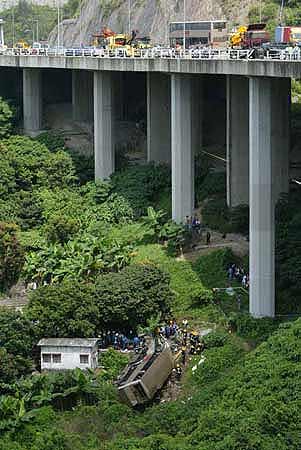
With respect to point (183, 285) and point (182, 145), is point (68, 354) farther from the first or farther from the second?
point (182, 145)

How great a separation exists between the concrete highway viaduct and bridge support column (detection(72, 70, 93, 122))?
71 millimetres

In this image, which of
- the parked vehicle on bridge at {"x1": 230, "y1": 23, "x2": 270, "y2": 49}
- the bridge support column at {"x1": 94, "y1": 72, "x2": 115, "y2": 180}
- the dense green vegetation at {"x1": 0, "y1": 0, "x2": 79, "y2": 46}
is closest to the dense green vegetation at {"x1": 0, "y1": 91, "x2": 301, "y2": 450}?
the bridge support column at {"x1": 94, "y1": 72, "x2": 115, "y2": 180}

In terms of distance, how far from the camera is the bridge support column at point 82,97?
252ft

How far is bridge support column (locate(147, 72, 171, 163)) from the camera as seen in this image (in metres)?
63.8

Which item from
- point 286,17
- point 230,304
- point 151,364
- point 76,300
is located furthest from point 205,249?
point 286,17

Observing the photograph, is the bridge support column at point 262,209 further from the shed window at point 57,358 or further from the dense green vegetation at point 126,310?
the shed window at point 57,358

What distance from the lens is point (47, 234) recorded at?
55.9 metres

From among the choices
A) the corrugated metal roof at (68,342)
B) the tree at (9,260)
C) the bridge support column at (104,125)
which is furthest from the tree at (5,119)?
the corrugated metal roof at (68,342)

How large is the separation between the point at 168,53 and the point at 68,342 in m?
19.8

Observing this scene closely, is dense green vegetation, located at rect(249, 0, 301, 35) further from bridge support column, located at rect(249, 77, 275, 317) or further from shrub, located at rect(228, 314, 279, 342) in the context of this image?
shrub, located at rect(228, 314, 279, 342)

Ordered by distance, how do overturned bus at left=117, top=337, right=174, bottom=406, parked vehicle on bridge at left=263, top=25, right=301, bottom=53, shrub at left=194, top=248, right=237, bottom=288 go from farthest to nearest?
shrub at left=194, top=248, right=237, bottom=288, parked vehicle on bridge at left=263, top=25, right=301, bottom=53, overturned bus at left=117, top=337, right=174, bottom=406

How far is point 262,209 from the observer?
42.7 meters

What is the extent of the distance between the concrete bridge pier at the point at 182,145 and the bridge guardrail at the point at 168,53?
1605 mm

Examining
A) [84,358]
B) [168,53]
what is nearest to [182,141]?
[168,53]
